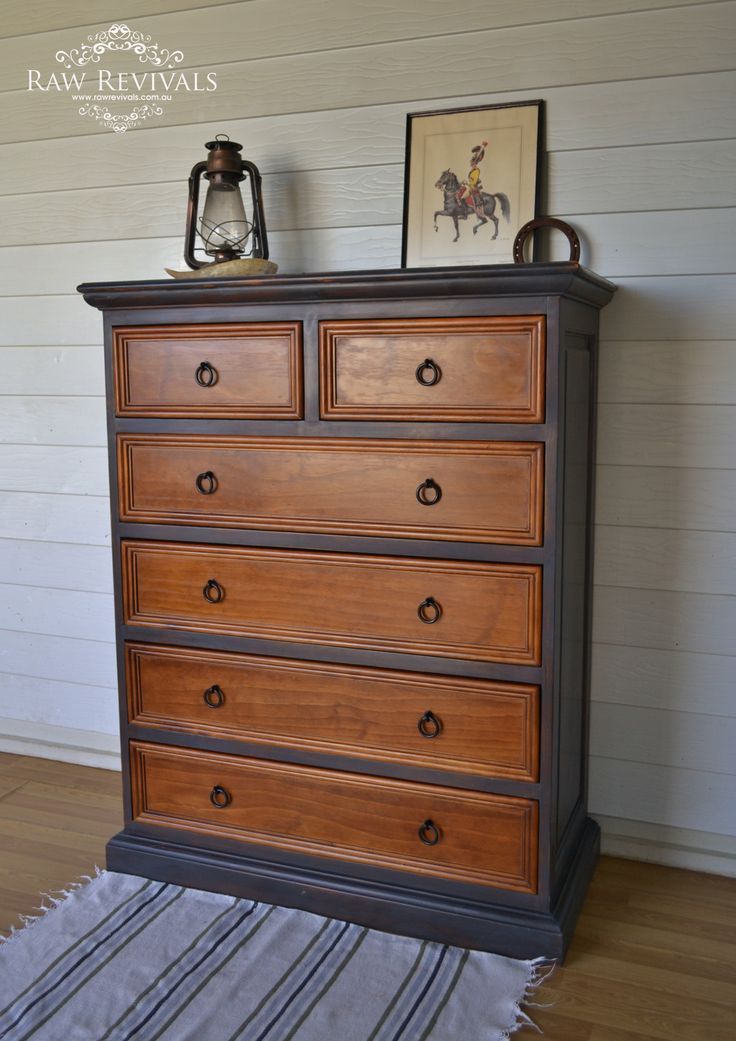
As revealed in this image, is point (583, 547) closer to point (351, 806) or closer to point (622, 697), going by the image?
point (622, 697)

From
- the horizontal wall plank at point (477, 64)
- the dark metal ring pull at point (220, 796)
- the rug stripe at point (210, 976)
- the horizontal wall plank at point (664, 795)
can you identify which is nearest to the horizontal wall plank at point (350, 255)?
the horizontal wall plank at point (477, 64)

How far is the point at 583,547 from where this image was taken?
212 cm

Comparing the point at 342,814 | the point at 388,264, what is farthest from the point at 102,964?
the point at 388,264

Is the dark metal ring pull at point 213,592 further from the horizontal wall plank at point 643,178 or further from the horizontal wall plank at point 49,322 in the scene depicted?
the horizontal wall plank at point 643,178

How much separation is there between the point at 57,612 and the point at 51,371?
0.70m

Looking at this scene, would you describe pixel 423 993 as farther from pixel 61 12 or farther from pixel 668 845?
pixel 61 12

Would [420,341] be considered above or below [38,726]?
above

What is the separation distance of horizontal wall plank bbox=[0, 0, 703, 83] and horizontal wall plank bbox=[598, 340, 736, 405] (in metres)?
0.70

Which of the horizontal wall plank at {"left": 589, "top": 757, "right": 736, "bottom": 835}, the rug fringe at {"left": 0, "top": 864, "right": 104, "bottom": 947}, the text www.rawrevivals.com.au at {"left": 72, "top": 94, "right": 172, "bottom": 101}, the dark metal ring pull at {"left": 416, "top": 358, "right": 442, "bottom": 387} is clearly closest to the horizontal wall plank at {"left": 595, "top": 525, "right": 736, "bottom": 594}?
the horizontal wall plank at {"left": 589, "top": 757, "right": 736, "bottom": 835}

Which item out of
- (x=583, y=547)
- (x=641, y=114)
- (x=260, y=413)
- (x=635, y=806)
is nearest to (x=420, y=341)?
(x=260, y=413)

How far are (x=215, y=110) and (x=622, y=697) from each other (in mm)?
1757

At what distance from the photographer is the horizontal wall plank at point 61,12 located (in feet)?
8.24

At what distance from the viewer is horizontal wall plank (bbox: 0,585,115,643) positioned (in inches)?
111

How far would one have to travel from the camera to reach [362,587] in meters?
1.94
